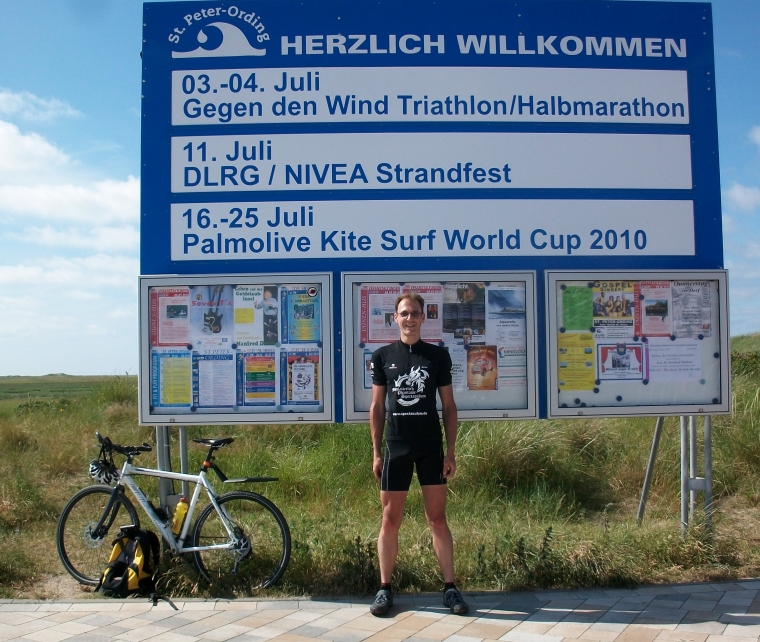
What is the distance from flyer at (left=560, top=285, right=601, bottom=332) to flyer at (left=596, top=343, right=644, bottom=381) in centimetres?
23

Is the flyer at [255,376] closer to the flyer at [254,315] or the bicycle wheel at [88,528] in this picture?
the flyer at [254,315]

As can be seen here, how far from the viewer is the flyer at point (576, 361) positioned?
5.55 meters

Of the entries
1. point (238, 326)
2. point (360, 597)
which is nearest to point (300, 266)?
point (238, 326)

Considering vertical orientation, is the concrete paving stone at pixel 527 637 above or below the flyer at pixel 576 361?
below

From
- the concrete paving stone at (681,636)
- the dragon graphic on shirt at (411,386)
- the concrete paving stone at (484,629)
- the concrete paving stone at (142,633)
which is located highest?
the dragon graphic on shirt at (411,386)

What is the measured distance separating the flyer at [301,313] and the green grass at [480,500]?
1.50 metres

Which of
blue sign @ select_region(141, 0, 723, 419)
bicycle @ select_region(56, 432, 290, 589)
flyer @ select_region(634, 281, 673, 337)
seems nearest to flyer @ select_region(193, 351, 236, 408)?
bicycle @ select_region(56, 432, 290, 589)

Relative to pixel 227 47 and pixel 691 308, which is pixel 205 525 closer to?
pixel 227 47

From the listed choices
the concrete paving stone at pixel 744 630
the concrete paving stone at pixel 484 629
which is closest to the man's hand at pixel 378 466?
the concrete paving stone at pixel 484 629

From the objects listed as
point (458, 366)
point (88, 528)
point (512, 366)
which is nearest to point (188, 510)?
point (88, 528)

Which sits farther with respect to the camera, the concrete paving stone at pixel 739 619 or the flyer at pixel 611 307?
the flyer at pixel 611 307

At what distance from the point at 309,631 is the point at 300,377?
188cm

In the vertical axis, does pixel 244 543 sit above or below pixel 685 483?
below

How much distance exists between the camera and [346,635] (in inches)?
162
